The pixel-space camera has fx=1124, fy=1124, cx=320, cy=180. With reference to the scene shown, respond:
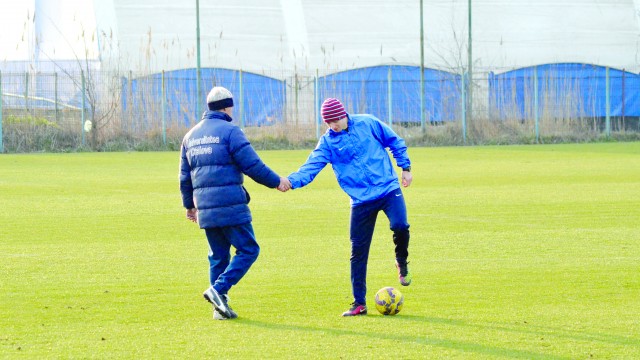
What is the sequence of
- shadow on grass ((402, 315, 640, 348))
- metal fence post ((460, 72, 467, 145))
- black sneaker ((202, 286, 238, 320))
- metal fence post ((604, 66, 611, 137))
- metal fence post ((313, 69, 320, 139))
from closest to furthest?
shadow on grass ((402, 315, 640, 348)), black sneaker ((202, 286, 238, 320)), metal fence post ((313, 69, 320, 139)), metal fence post ((460, 72, 467, 145)), metal fence post ((604, 66, 611, 137))

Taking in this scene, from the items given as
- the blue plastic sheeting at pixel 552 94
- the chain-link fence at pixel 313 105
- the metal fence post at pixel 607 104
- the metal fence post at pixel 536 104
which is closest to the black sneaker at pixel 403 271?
the chain-link fence at pixel 313 105

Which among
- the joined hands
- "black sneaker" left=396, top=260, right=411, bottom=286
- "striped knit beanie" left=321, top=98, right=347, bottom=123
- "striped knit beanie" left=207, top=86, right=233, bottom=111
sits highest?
"striped knit beanie" left=207, top=86, right=233, bottom=111

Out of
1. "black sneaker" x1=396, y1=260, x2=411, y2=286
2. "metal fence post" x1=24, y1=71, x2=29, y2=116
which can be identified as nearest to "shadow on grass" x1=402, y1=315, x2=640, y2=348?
"black sneaker" x1=396, y1=260, x2=411, y2=286

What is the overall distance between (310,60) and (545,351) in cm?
3477

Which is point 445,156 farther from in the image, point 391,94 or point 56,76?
point 56,76

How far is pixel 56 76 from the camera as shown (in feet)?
108

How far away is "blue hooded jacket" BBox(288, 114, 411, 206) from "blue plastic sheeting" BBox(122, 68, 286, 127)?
25465 mm

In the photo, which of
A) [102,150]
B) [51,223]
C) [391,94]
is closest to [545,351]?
[51,223]

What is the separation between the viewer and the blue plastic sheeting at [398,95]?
3562 cm

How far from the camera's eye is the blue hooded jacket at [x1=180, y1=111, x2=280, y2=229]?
806 centimetres

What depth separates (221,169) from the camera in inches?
319

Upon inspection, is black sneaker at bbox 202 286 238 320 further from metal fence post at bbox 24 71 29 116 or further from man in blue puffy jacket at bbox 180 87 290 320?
metal fence post at bbox 24 71 29 116

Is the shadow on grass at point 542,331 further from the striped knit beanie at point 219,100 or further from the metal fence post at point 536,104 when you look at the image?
the metal fence post at point 536,104

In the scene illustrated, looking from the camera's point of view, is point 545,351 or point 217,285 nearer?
point 545,351
